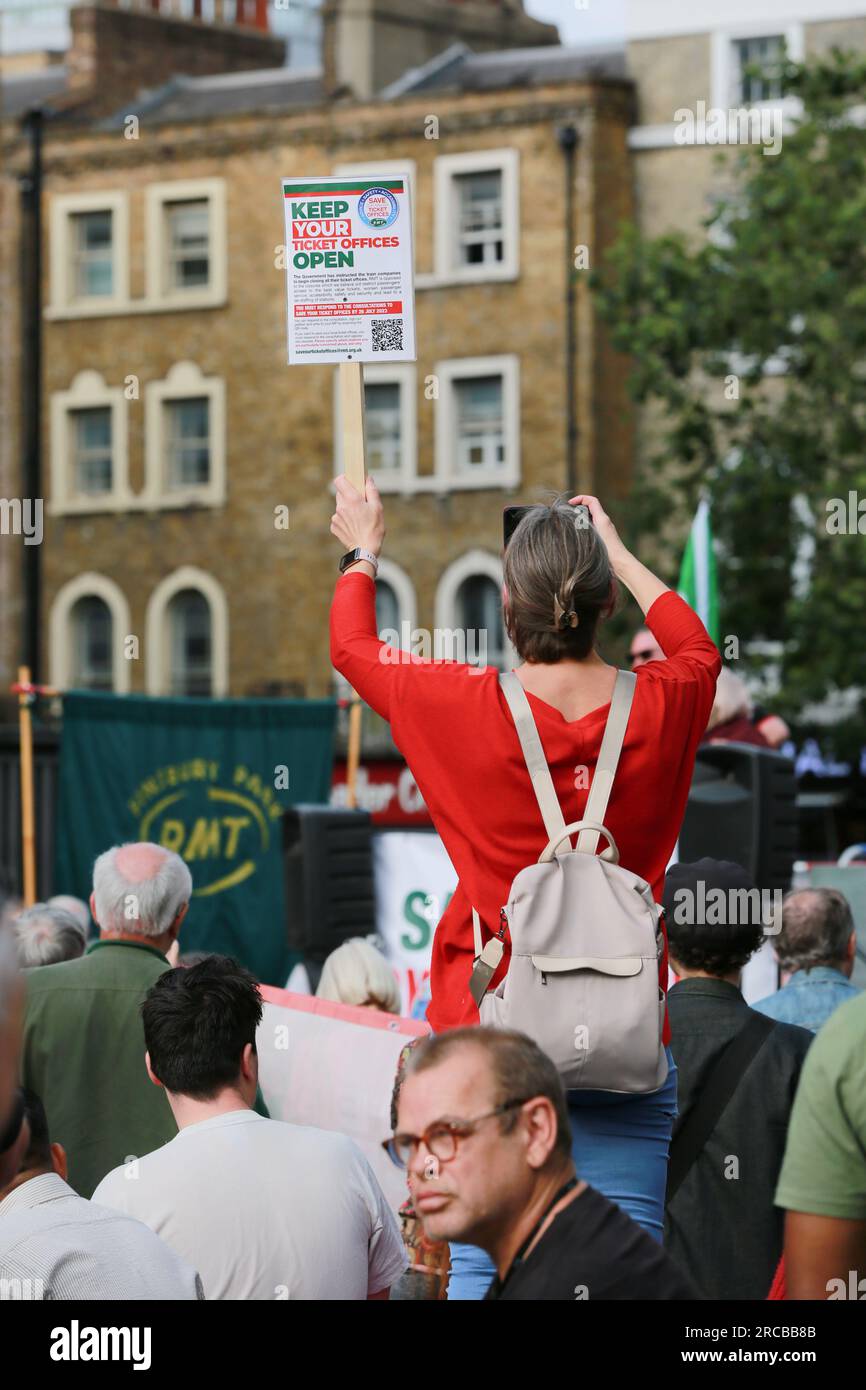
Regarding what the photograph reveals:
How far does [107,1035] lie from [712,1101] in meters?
1.71

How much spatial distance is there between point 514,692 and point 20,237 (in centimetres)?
3736

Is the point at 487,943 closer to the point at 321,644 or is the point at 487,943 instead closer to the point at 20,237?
the point at 321,644

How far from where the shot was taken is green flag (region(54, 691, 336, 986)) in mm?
15789

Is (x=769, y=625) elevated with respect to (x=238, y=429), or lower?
lower

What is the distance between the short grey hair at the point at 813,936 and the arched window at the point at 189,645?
106 ft

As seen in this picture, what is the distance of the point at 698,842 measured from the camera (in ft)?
27.5

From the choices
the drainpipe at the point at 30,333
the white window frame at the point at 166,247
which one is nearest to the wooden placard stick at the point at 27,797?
the drainpipe at the point at 30,333

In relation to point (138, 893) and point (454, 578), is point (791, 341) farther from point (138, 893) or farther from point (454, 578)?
point (138, 893)

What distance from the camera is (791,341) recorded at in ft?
91.0

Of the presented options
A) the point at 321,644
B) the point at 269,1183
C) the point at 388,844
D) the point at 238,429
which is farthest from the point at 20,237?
the point at 269,1183

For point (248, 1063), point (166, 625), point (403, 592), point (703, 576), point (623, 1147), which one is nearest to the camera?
point (623, 1147)

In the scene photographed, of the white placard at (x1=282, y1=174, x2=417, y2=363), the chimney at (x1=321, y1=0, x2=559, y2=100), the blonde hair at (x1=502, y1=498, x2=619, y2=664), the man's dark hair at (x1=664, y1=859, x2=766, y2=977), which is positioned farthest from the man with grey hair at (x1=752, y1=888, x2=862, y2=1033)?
the chimney at (x1=321, y1=0, x2=559, y2=100)

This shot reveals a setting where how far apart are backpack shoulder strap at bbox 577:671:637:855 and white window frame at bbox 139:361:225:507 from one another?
3481cm

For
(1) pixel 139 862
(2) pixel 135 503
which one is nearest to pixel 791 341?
(2) pixel 135 503
